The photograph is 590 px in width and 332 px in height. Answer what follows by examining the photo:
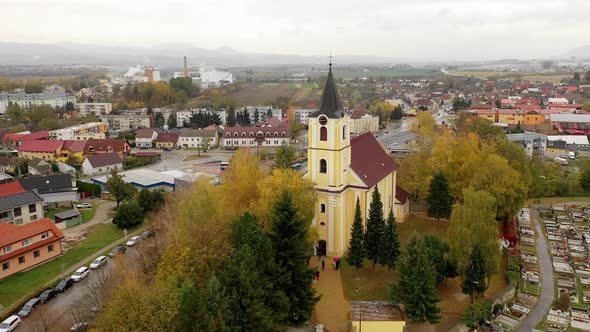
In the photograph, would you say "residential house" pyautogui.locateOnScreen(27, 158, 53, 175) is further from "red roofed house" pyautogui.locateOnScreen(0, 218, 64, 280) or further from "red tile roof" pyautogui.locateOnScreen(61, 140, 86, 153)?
"red roofed house" pyautogui.locateOnScreen(0, 218, 64, 280)

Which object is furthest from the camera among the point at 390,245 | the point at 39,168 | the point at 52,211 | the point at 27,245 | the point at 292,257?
the point at 39,168

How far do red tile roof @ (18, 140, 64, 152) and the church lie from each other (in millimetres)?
48400

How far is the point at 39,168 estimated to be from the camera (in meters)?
54.3

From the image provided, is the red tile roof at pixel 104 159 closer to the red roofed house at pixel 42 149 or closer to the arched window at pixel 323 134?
the red roofed house at pixel 42 149

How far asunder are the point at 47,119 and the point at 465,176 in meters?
74.7

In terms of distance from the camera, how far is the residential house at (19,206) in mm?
35969

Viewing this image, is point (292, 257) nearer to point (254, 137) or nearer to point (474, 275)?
point (474, 275)

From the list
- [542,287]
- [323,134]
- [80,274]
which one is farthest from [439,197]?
[80,274]

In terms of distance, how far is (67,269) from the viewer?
96.7 ft

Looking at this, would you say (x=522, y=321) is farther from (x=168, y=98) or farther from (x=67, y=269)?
(x=168, y=98)

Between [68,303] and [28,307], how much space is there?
1.87m

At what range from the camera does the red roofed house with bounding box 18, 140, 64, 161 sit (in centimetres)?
6322

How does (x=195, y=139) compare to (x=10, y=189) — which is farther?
(x=195, y=139)

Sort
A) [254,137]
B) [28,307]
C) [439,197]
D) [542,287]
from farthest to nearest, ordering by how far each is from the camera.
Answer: [254,137], [439,197], [542,287], [28,307]
